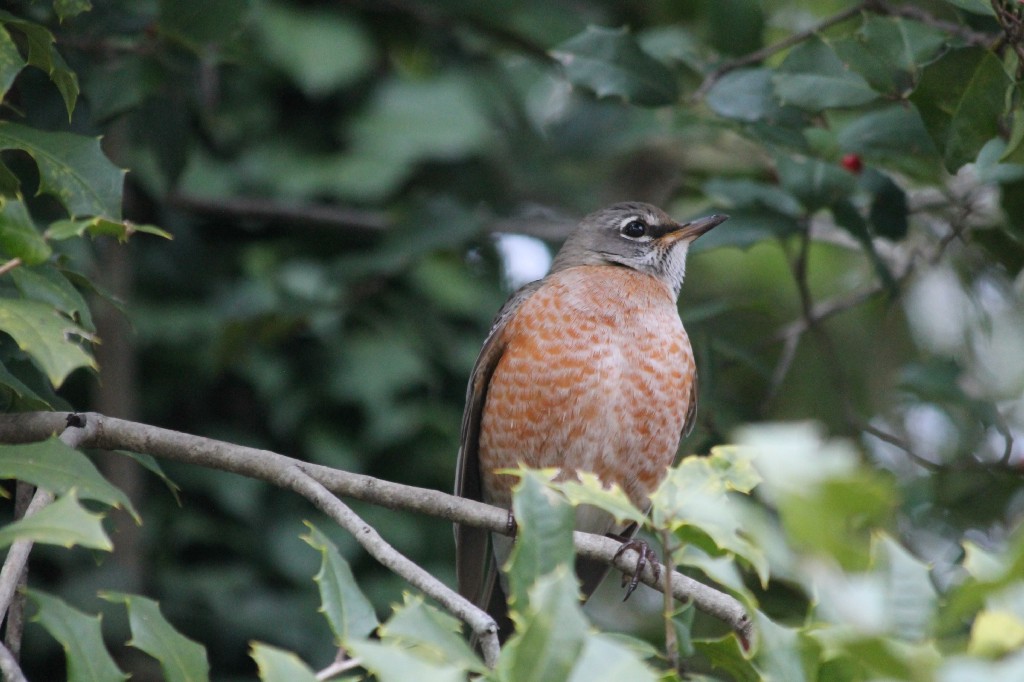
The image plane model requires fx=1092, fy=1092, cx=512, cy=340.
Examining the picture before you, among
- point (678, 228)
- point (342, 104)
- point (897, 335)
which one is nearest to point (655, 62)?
point (678, 228)

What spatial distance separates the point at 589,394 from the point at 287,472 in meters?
1.54

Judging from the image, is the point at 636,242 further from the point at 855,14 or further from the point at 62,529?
the point at 62,529

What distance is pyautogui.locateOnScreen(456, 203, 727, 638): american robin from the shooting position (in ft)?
13.6

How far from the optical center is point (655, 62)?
444 cm

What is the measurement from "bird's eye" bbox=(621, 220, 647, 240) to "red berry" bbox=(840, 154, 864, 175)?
1.03 meters

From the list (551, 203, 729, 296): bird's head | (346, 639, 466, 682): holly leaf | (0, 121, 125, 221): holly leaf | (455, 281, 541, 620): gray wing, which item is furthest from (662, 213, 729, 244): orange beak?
(346, 639, 466, 682): holly leaf

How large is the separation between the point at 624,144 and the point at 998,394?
2479mm

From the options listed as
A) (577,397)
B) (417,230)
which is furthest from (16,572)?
(417,230)

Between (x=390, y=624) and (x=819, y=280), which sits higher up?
(x=819, y=280)

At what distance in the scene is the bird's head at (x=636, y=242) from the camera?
5.03 metres

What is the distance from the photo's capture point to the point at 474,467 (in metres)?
4.60

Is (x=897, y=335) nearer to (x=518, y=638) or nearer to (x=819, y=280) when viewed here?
(x=819, y=280)

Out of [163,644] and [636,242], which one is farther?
[636,242]

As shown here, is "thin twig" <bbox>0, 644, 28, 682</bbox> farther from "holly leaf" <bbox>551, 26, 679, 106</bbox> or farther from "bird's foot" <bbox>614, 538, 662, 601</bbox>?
"holly leaf" <bbox>551, 26, 679, 106</bbox>
